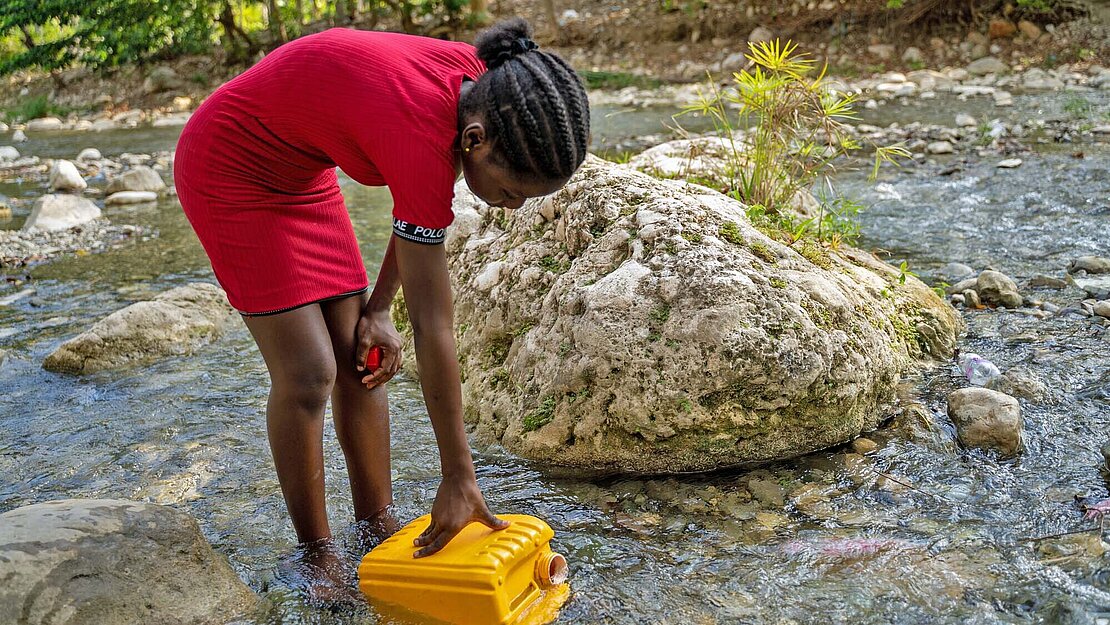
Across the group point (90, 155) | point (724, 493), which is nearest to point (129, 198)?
point (90, 155)

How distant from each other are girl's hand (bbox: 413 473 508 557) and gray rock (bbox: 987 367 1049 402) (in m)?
1.95

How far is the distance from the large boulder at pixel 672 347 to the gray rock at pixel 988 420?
0.24 metres

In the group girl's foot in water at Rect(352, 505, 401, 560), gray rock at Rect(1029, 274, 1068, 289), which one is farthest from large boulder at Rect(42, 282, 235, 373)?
gray rock at Rect(1029, 274, 1068, 289)

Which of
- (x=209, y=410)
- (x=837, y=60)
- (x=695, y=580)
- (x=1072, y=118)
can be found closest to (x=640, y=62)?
(x=837, y=60)

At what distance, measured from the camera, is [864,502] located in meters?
2.60

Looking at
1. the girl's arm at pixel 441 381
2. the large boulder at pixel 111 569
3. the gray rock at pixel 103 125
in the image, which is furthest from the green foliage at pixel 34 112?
the girl's arm at pixel 441 381

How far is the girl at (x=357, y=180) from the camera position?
6.08 ft

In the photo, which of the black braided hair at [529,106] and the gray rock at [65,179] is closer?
the black braided hair at [529,106]

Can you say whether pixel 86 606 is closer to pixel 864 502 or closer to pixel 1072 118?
pixel 864 502

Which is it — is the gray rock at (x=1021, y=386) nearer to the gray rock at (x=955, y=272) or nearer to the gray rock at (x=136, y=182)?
the gray rock at (x=955, y=272)

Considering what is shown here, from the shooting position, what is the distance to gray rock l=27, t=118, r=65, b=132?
1528 cm

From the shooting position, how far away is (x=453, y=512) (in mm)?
2082

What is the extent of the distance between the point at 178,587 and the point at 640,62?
1364 centimetres

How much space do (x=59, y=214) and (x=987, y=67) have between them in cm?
1054
